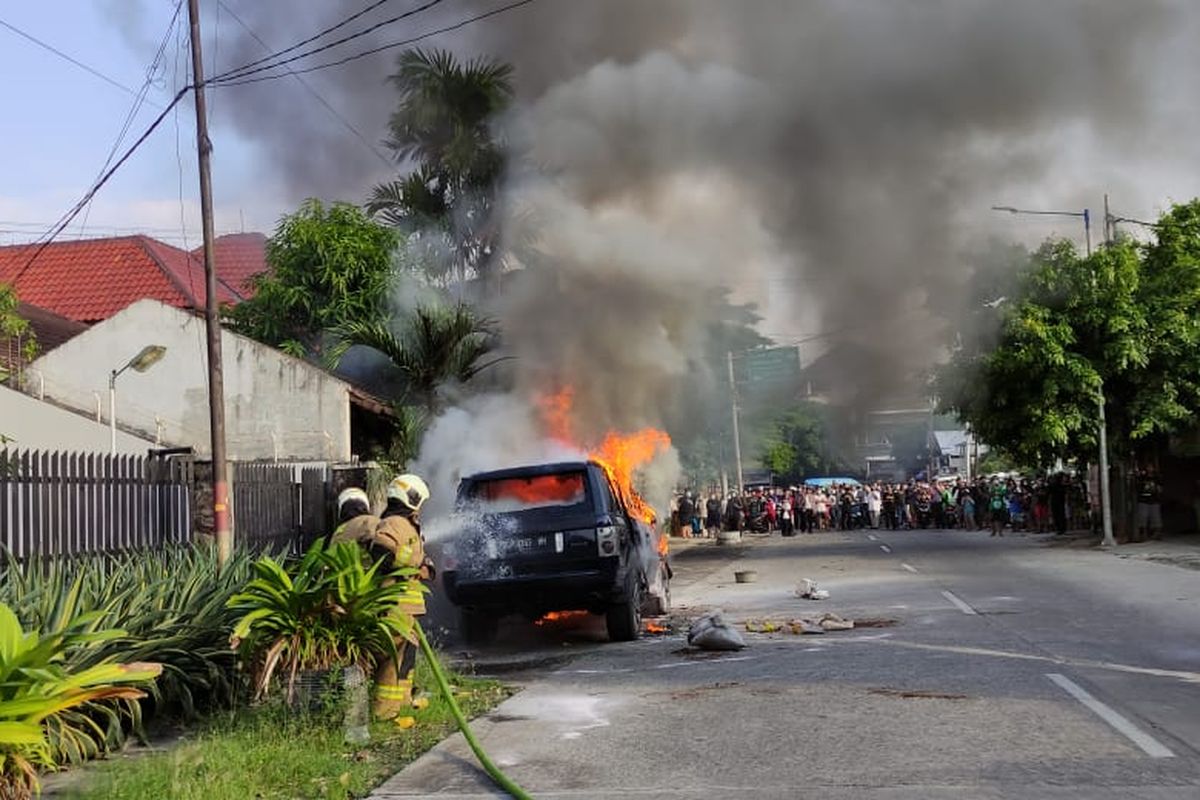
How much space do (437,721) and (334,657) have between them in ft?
3.00

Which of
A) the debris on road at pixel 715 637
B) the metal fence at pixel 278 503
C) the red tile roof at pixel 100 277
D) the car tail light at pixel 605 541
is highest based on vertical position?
the red tile roof at pixel 100 277

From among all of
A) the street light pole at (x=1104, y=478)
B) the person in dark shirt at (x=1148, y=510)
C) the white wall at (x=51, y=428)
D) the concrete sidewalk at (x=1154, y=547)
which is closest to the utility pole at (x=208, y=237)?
the white wall at (x=51, y=428)

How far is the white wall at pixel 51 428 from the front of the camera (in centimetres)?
1867

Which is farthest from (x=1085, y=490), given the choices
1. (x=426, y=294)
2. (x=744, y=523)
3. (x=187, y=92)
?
(x=187, y=92)

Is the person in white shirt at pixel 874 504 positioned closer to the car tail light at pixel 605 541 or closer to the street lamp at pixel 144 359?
the street lamp at pixel 144 359

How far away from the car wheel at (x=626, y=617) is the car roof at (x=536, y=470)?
116 centimetres

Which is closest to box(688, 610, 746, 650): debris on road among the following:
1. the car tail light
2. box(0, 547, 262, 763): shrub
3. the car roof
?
the car tail light

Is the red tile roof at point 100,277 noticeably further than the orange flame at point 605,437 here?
Yes

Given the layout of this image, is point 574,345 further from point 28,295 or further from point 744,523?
point 744,523

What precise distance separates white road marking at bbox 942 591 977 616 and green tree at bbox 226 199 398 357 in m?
12.5

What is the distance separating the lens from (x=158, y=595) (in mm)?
8000

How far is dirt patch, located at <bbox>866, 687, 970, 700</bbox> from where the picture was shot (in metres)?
7.78

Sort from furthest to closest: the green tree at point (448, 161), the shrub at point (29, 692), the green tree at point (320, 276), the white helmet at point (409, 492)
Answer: the green tree at point (320, 276), the green tree at point (448, 161), the white helmet at point (409, 492), the shrub at point (29, 692)

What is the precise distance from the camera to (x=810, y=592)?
15.6 metres
